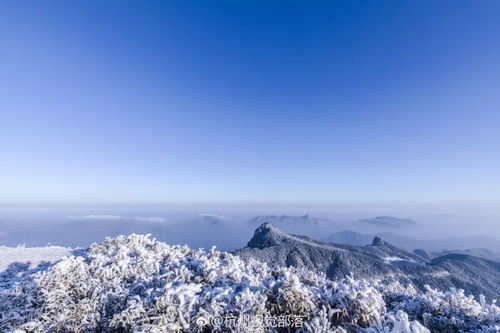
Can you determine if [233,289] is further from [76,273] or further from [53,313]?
[76,273]

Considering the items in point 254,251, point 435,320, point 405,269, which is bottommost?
point 405,269

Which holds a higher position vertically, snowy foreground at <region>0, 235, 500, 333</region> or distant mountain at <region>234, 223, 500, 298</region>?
snowy foreground at <region>0, 235, 500, 333</region>

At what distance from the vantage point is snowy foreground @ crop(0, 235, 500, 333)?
24.5ft

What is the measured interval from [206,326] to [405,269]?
8353 cm

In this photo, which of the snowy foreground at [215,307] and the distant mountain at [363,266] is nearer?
the snowy foreground at [215,307]

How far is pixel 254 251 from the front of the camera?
236 feet

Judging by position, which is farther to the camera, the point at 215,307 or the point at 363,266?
the point at 363,266

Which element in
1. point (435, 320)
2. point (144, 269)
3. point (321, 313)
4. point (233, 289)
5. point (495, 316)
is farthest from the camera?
point (144, 269)

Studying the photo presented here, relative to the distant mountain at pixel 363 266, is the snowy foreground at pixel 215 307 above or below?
above

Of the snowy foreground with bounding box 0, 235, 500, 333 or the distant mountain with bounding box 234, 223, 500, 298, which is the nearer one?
the snowy foreground with bounding box 0, 235, 500, 333

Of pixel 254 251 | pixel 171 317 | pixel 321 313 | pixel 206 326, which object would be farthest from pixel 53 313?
pixel 254 251

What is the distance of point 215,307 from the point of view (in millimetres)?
7898

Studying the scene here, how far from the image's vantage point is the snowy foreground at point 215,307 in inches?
294

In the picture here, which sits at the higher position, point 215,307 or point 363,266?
point 215,307
